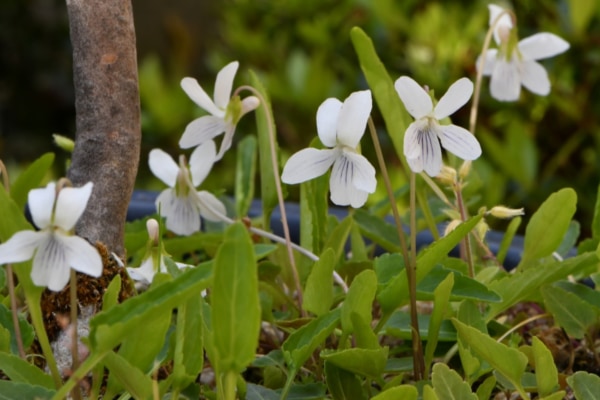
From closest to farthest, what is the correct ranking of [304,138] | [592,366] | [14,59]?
1. [592,366]
2. [304,138]
3. [14,59]

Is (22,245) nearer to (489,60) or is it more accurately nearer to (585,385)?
(585,385)

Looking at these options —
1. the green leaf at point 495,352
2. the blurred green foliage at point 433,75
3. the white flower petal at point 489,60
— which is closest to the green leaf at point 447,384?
the green leaf at point 495,352

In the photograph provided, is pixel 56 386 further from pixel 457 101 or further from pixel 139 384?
pixel 457 101

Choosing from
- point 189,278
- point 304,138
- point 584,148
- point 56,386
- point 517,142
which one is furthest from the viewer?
point 304,138

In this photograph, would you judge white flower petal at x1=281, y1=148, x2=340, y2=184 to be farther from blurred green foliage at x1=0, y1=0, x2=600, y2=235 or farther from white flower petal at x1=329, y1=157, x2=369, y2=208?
blurred green foliage at x1=0, y1=0, x2=600, y2=235

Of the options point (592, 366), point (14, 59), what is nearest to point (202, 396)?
point (592, 366)

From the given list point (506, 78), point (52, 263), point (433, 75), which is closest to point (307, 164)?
point (52, 263)
